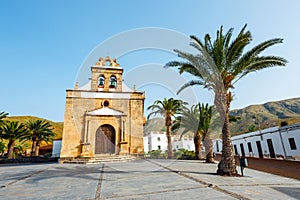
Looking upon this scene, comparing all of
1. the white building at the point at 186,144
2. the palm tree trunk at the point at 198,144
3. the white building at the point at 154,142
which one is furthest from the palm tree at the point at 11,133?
the white building at the point at 186,144

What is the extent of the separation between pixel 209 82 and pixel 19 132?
21847mm

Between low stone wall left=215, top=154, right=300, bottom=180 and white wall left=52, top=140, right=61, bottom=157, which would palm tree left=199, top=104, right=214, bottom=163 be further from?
white wall left=52, top=140, right=61, bottom=157

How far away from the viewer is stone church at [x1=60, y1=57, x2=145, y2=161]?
47.3 ft

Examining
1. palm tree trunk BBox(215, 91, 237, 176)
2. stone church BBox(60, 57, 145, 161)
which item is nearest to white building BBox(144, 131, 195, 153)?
stone church BBox(60, 57, 145, 161)

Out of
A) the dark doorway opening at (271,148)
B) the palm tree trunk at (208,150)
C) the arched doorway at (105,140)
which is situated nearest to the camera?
the palm tree trunk at (208,150)

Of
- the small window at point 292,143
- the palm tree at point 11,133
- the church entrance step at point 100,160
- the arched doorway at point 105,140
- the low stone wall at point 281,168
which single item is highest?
the palm tree at point 11,133

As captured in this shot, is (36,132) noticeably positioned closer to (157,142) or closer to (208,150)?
(208,150)

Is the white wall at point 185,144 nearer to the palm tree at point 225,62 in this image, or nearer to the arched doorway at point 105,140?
the arched doorway at point 105,140

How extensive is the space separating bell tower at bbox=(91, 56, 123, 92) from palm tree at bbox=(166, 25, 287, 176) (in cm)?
Result: 979

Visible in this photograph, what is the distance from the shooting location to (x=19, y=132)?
1984 centimetres

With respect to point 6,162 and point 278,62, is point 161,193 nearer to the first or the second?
point 278,62

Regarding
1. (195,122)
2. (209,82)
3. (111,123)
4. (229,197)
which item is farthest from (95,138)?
(229,197)

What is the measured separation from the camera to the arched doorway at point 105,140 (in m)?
15.0

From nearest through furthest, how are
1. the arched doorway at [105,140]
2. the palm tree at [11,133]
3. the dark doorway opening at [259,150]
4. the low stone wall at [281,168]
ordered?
the low stone wall at [281,168] < the arched doorway at [105,140] < the palm tree at [11,133] < the dark doorway opening at [259,150]
